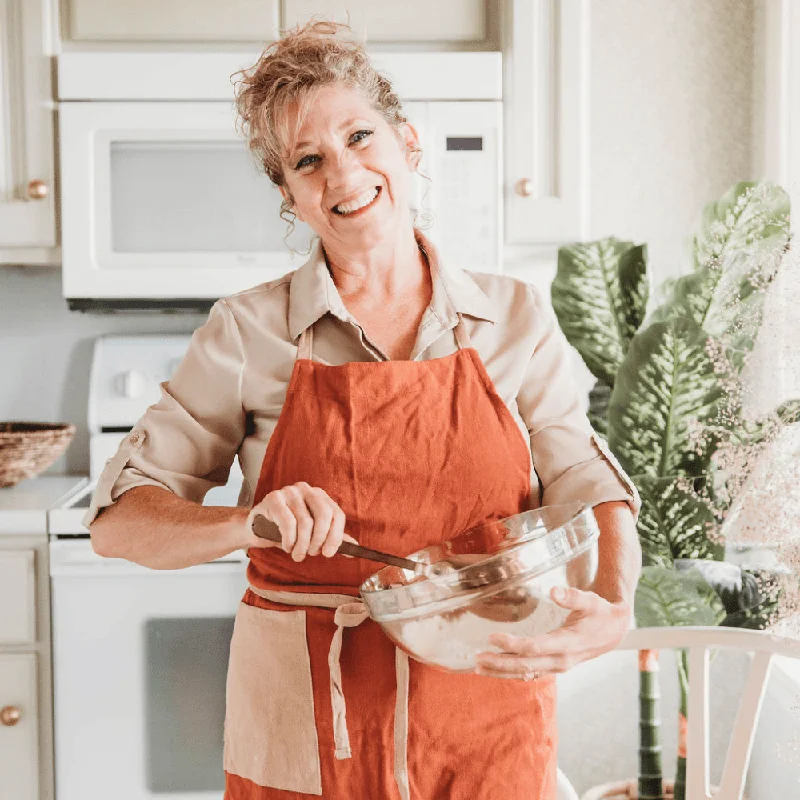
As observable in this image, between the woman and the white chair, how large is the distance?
0.27 metres

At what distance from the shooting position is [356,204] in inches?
37.4

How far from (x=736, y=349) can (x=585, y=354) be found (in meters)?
0.27

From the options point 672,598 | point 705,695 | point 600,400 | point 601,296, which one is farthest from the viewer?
point 600,400

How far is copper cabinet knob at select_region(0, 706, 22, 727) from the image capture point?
1785mm

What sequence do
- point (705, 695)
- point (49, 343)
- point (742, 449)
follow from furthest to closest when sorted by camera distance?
1. point (49, 343)
2. point (705, 695)
3. point (742, 449)

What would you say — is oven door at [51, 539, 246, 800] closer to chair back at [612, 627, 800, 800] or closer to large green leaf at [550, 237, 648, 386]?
large green leaf at [550, 237, 648, 386]

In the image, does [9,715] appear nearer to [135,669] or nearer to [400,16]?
[135,669]

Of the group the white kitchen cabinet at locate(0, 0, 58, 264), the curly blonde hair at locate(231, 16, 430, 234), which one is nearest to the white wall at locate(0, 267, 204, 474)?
the white kitchen cabinet at locate(0, 0, 58, 264)

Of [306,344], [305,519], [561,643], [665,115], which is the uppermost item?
[665,115]

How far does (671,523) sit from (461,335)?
0.63 metres

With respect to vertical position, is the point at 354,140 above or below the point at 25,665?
above

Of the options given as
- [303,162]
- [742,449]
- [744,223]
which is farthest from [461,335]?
[744,223]

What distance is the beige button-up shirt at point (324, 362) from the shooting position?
94 centimetres

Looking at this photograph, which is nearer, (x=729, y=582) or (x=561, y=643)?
(x=561, y=643)
